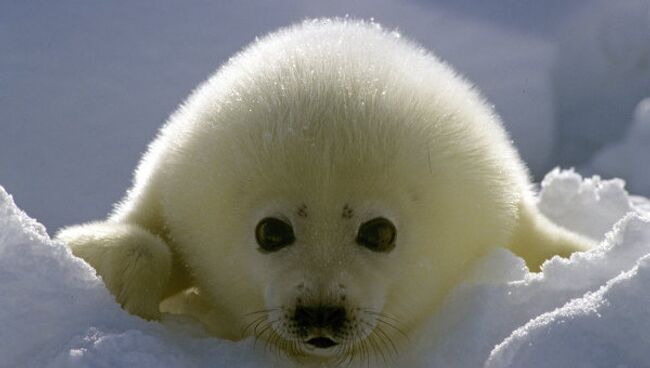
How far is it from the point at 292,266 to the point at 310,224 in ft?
0.37

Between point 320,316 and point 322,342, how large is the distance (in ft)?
0.33

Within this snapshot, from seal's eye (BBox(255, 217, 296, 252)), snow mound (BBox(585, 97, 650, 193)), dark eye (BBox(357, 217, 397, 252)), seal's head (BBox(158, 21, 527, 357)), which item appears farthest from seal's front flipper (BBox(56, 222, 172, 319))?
snow mound (BBox(585, 97, 650, 193))

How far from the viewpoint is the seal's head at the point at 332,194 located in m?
1.78

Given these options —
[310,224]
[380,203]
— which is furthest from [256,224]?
[380,203]

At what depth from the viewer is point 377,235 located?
1.83 m

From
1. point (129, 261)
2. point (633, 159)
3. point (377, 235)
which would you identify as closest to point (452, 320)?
point (377, 235)

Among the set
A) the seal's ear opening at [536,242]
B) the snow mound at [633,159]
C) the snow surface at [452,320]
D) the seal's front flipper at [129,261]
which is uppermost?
the snow mound at [633,159]

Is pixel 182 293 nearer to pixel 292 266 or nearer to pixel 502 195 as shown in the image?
pixel 292 266

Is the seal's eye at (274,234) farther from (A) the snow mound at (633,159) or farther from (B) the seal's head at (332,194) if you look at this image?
(A) the snow mound at (633,159)

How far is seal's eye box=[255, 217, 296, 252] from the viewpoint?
5.95ft

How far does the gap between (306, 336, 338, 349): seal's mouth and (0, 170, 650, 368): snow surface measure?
11 centimetres

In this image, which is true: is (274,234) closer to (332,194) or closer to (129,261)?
(332,194)

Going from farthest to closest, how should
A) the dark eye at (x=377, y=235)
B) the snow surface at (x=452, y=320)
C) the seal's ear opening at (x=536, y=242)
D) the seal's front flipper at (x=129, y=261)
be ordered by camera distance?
the seal's ear opening at (x=536, y=242)
the seal's front flipper at (x=129, y=261)
the dark eye at (x=377, y=235)
the snow surface at (x=452, y=320)

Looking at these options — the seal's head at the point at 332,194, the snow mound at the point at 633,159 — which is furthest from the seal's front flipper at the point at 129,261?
the snow mound at the point at 633,159
